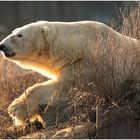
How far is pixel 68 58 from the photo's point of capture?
6449 mm

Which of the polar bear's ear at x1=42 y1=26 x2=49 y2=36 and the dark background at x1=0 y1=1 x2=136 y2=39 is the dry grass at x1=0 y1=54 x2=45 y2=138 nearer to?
the polar bear's ear at x1=42 y1=26 x2=49 y2=36

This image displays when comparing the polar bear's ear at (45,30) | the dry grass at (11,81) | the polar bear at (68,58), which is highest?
the polar bear's ear at (45,30)

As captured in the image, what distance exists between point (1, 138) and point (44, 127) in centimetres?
44

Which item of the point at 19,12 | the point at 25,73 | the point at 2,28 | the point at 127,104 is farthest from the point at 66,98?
the point at 19,12

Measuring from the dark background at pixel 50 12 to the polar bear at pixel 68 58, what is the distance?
15274 mm

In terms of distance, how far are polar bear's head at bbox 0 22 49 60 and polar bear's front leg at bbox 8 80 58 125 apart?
45 cm

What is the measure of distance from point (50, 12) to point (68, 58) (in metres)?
17.1

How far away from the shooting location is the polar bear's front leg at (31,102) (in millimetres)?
6285

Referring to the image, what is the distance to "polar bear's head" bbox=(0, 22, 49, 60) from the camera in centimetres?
659

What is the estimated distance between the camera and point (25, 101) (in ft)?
20.8

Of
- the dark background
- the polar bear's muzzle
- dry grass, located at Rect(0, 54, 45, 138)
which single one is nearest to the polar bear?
the polar bear's muzzle

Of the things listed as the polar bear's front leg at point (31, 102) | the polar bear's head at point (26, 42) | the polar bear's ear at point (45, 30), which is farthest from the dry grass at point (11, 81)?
the polar bear's ear at point (45, 30)

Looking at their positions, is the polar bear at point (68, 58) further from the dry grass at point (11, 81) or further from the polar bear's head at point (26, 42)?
the dry grass at point (11, 81)

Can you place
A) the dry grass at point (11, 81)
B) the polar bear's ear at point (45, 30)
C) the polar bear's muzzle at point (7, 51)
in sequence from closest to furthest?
the polar bear's muzzle at point (7, 51)
the polar bear's ear at point (45, 30)
the dry grass at point (11, 81)
